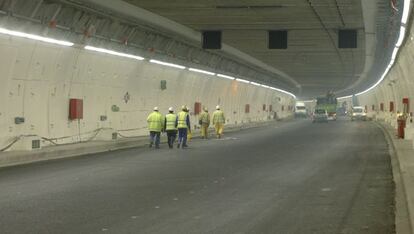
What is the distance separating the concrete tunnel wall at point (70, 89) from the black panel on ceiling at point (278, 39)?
6.65 m

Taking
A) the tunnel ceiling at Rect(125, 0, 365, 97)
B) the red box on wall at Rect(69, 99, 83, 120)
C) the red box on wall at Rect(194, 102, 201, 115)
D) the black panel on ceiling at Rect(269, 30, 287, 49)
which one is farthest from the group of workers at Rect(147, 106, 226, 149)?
the red box on wall at Rect(194, 102, 201, 115)

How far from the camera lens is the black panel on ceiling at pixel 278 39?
27467 millimetres

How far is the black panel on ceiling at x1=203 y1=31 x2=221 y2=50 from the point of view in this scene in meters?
28.1

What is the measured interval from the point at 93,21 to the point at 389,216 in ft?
54.1

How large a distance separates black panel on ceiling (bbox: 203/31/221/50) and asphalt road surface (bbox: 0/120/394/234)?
873 cm

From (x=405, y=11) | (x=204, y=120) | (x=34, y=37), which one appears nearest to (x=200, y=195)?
(x=34, y=37)

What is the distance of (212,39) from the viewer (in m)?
28.2

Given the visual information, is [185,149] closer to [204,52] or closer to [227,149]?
[227,149]

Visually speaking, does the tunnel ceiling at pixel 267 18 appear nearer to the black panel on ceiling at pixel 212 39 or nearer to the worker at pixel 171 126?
the black panel on ceiling at pixel 212 39

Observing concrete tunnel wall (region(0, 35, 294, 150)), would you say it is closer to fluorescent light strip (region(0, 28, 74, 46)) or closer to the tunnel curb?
fluorescent light strip (region(0, 28, 74, 46))

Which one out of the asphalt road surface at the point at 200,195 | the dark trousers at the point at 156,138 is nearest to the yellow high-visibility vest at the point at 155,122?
the dark trousers at the point at 156,138

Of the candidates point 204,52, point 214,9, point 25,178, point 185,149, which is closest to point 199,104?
point 204,52

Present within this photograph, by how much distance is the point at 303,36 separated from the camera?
30.2m

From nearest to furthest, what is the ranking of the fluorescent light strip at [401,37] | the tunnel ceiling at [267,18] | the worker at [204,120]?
1. the tunnel ceiling at [267,18]
2. the fluorescent light strip at [401,37]
3. the worker at [204,120]
